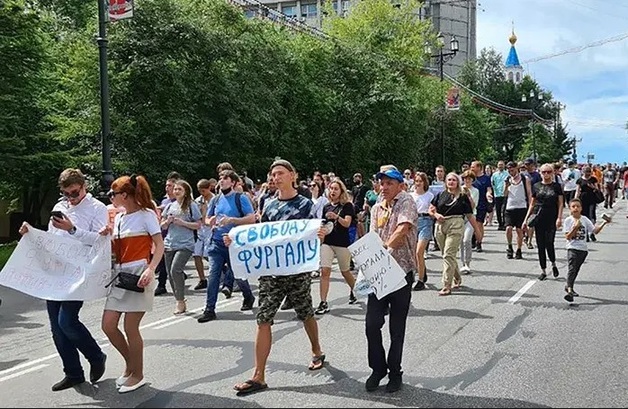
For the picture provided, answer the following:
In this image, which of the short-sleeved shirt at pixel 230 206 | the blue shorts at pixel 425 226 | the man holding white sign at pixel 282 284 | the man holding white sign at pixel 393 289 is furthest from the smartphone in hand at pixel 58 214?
the blue shorts at pixel 425 226

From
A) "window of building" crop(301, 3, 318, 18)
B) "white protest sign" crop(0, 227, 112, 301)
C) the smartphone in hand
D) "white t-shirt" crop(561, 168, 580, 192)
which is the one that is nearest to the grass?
"white protest sign" crop(0, 227, 112, 301)

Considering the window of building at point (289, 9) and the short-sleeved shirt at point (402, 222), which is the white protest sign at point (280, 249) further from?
the window of building at point (289, 9)

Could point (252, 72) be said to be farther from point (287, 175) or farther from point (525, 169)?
point (287, 175)

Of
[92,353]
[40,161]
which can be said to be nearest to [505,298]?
[92,353]

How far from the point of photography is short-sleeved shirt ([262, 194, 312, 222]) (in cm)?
603

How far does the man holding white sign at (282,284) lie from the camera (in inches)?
224

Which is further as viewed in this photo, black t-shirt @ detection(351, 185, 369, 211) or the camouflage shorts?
black t-shirt @ detection(351, 185, 369, 211)

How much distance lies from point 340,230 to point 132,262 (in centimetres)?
374

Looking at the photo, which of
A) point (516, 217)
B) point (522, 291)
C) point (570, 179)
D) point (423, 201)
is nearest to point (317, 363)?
point (522, 291)

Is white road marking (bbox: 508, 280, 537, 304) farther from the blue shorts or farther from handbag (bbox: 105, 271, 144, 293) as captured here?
handbag (bbox: 105, 271, 144, 293)

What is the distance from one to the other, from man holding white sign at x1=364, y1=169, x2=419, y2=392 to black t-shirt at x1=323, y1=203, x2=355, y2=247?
9.44 feet

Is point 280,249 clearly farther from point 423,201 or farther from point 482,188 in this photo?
point 482,188

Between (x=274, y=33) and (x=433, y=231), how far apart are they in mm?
18888

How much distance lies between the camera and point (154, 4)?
811 inches
